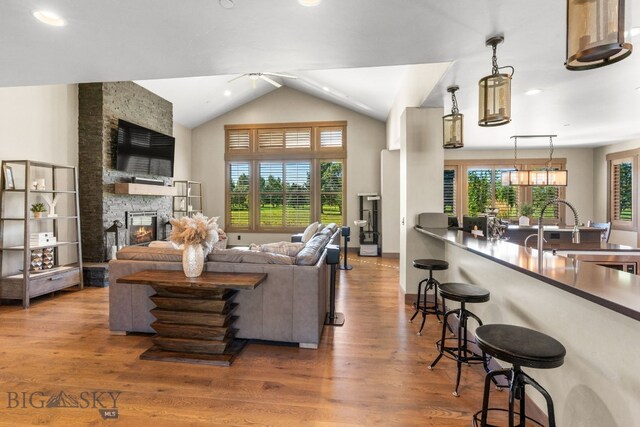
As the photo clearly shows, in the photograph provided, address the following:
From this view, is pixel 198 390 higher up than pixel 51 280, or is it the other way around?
pixel 51 280

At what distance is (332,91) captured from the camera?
7.30m

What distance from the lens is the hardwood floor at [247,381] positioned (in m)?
1.97

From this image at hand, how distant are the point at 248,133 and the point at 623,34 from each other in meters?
8.37

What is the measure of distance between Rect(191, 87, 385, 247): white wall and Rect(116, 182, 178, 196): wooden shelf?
5.82 feet

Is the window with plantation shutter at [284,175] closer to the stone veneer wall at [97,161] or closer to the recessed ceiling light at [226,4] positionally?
the stone veneer wall at [97,161]

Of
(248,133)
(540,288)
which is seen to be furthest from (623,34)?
(248,133)

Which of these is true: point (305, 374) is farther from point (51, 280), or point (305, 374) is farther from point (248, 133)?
point (248, 133)

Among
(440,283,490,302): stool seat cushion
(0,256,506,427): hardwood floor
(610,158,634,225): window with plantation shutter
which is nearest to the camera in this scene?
(0,256,506,427): hardwood floor

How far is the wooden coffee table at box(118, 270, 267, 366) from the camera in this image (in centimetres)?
263

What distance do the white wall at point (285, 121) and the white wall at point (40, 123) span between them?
3640 millimetres

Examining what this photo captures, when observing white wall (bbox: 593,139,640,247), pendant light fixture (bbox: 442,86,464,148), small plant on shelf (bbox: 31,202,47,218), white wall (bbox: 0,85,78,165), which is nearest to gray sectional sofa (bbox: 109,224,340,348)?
pendant light fixture (bbox: 442,86,464,148)

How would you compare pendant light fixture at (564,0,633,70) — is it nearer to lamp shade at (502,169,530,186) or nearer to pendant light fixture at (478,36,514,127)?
pendant light fixture at (478,36,514,127)

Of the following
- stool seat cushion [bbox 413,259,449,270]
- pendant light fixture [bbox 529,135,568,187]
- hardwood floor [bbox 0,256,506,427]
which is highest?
pendant light fixture [bbox 529,135,568,187]

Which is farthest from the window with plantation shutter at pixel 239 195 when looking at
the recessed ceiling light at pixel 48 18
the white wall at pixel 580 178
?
the white wall at pixel 580 178
